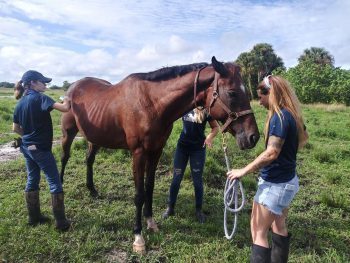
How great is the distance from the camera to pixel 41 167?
429 centimetres

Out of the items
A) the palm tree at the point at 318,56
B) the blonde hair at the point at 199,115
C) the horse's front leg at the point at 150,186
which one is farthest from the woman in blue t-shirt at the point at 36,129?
the palm tree at the point at 318,56

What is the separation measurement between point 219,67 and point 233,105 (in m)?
0.43

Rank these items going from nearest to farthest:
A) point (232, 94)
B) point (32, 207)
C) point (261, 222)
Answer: point (261, 222), point (232, 94), point (32, 207)

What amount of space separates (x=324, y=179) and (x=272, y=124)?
447 centimetres

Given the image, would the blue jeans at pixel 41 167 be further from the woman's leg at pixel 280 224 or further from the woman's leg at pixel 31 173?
the woman's leg at pixel 280 224

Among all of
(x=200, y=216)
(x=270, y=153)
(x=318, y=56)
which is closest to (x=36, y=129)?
(x=200, y=216)

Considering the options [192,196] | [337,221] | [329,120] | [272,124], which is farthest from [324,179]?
[329,120]

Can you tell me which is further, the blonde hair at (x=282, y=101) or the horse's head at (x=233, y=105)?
the horse's head at (x=233, y=105)

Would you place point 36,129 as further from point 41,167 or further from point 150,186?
point 150,186

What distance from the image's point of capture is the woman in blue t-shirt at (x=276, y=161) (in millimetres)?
2838

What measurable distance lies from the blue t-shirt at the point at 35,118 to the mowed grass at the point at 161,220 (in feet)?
3.74

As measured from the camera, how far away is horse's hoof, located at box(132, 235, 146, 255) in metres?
3.88

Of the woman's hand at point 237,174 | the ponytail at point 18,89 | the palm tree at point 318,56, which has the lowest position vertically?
the woman's hand at point 237,174

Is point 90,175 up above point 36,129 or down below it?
below
